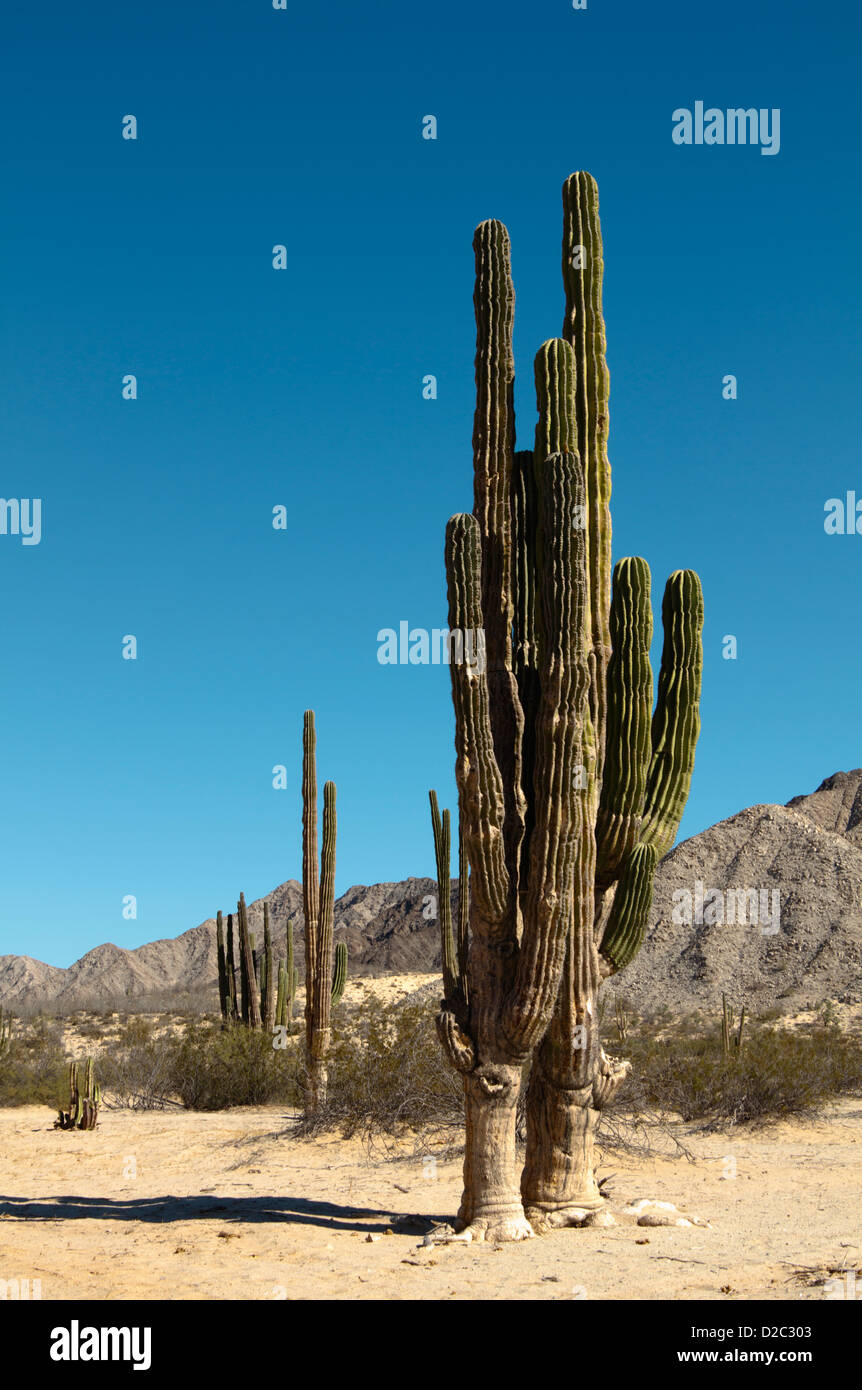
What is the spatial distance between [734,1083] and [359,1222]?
260 inches

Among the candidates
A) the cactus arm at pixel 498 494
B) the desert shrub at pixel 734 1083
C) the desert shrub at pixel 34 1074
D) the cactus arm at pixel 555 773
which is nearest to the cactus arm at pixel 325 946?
the desert shrub at pixel 734 1083

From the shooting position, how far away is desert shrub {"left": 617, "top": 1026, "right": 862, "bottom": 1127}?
537 inches

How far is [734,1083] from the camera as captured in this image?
45.5 ft

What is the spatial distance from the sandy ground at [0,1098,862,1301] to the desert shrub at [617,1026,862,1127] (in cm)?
33

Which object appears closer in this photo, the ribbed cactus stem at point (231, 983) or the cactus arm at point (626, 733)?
the cactus arm at point (626, 733)

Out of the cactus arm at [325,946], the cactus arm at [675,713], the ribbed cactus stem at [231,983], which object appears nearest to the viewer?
the cactus arm at [675,713]

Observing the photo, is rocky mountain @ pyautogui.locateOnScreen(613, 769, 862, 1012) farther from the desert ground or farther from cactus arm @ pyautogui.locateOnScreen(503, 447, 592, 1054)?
cactus arm @ pyautogui.locateOnScreen(503, 447, 592, 1054)

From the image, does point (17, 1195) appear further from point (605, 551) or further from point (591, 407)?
point (591, 407)

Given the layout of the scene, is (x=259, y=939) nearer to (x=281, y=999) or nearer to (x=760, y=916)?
(x=760, y=916)

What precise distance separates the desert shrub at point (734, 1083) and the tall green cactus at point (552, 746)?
518 centimetres

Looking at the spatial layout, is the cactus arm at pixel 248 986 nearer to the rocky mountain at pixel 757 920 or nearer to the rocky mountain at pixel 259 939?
the rocky mountain at pixel 757 920

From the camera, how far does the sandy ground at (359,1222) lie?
6.55 metres

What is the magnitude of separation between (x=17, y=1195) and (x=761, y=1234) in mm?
6437

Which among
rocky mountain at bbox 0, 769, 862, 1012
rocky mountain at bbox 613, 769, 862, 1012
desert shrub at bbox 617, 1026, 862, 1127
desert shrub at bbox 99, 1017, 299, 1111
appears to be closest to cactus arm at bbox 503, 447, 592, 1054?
desert shrub at bbox 617, 1026, 862, 1127
